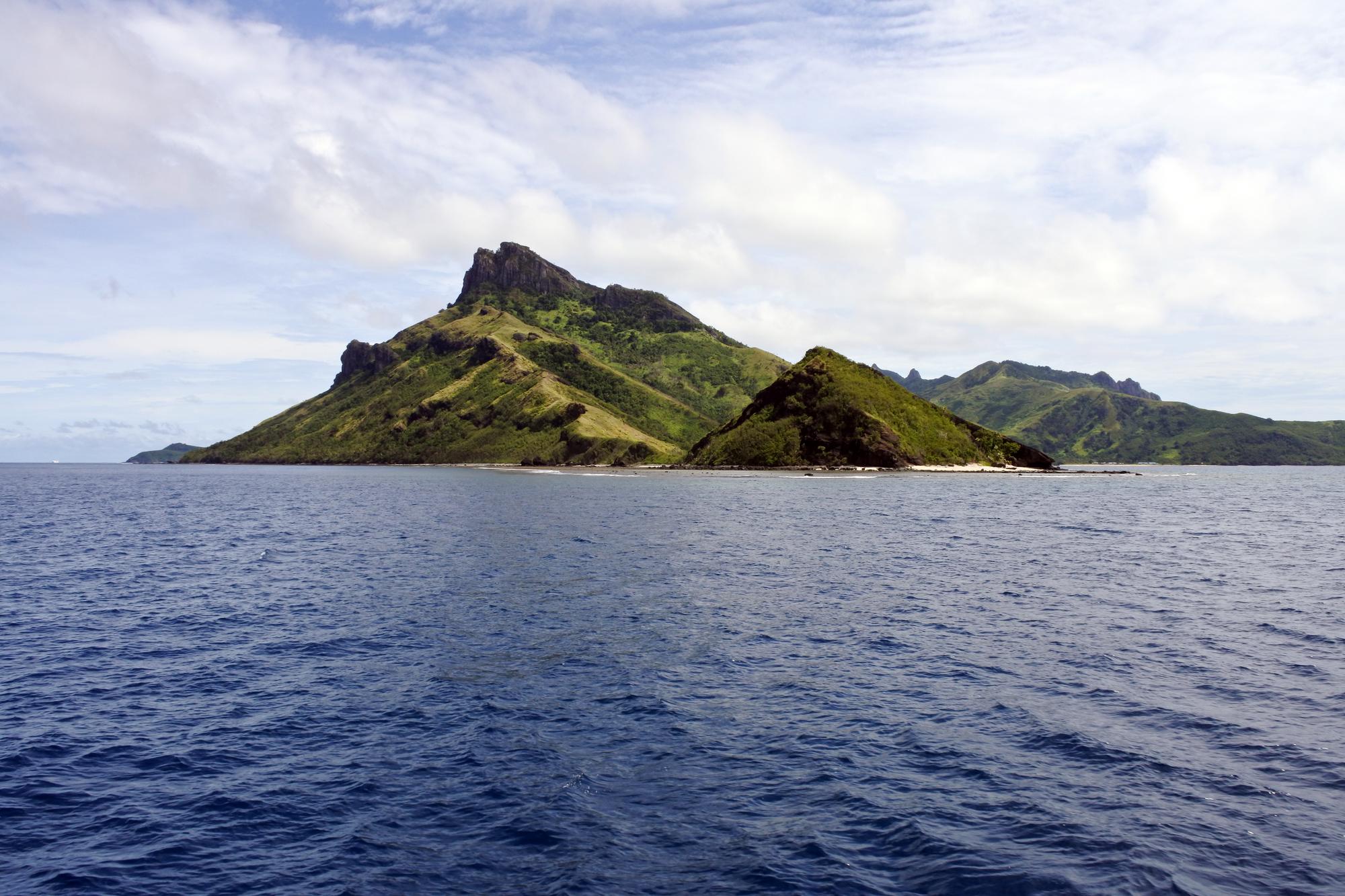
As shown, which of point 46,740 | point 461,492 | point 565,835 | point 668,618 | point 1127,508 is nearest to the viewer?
point 565,835

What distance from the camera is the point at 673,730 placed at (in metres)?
30.7

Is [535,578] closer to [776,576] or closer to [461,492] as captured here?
[776,576]

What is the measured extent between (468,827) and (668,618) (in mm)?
28038

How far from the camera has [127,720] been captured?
32.3 m

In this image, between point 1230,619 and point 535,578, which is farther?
point 535,578

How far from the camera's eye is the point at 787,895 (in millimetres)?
19297

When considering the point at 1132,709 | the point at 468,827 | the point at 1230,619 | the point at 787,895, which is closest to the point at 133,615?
the point at 468,827

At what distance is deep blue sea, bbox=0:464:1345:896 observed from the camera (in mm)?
21094

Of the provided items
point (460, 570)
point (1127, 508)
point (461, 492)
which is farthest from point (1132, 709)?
point (461, 492)

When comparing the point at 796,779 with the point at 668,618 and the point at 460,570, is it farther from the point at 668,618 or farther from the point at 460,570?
the point at 460,570

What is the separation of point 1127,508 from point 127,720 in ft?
A: 522

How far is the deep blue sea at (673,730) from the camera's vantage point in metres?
21.1

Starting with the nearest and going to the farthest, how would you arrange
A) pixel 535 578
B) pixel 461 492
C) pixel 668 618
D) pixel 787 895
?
pixel 787 895 < pixel 668 618 < pixel 535 578 < pixel 461 492

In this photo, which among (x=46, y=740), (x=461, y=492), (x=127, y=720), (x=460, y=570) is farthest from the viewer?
(x=461, y=492)
